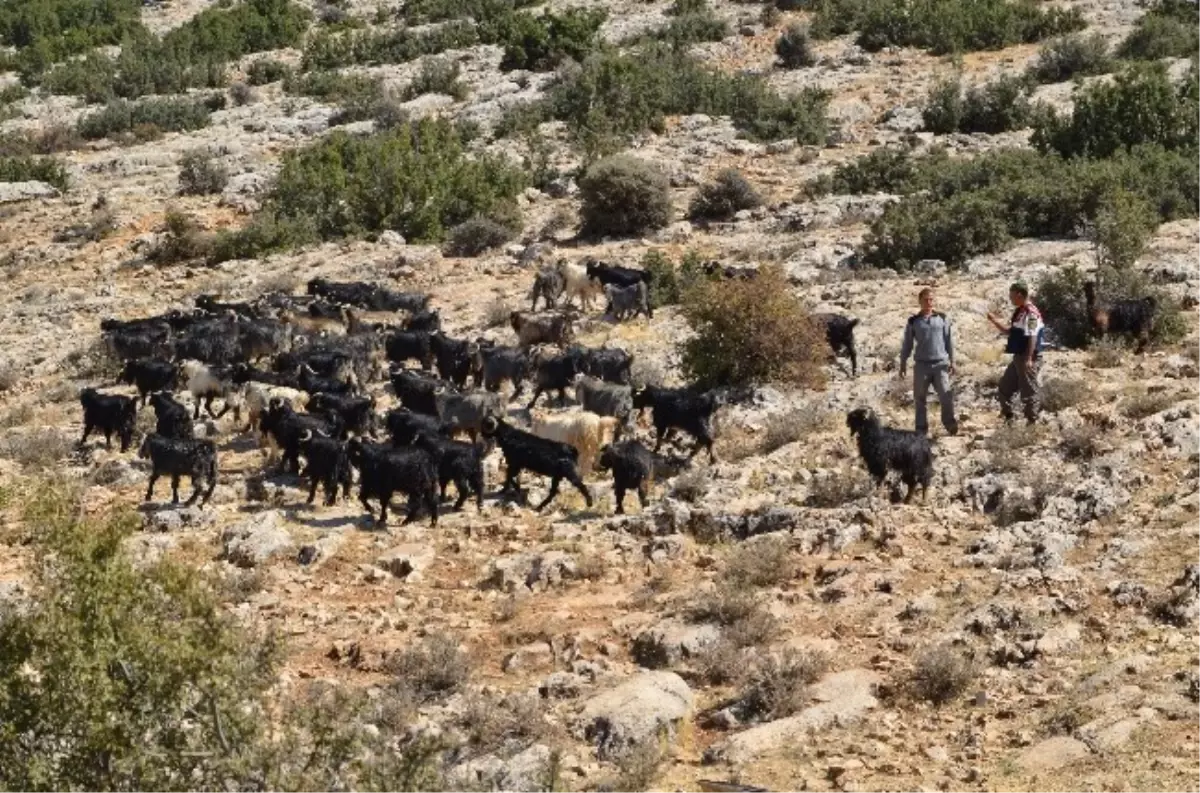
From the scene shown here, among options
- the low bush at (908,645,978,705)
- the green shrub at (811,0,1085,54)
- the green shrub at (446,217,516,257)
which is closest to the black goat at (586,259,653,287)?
the green shrub at (446,217,516,257)

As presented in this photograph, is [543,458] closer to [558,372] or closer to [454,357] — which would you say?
[558,372]

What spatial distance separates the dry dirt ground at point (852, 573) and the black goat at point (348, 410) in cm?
103

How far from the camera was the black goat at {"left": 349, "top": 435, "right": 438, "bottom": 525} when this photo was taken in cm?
1341

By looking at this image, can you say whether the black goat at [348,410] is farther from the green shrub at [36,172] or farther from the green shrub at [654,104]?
the green shrub at [36,172]

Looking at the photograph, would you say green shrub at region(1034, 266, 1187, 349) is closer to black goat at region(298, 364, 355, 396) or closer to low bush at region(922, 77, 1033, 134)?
black goat at region(298, 364, 355, 396)

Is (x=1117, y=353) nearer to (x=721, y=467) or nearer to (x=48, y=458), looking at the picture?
(x=721, y=467)

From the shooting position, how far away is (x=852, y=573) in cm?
1129

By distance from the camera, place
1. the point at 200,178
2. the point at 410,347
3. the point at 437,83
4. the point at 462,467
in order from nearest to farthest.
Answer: the point at 462,467
the point at 410,347
the point at 200,178
the point at 437,83

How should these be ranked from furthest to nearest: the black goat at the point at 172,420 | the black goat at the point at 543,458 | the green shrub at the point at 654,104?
the green shrub at the point at 654,104 → the black goat at the point at 172,420 → the black goat at the point at 543,458

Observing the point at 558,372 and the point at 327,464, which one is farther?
the point at 558,372

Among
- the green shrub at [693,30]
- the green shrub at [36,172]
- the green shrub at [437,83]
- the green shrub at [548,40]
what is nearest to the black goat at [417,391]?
the green shrub at [36,172]

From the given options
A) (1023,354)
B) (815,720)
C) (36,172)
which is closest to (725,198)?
(1023,354)

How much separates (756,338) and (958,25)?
24812mm

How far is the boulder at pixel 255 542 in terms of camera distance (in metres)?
12.6
